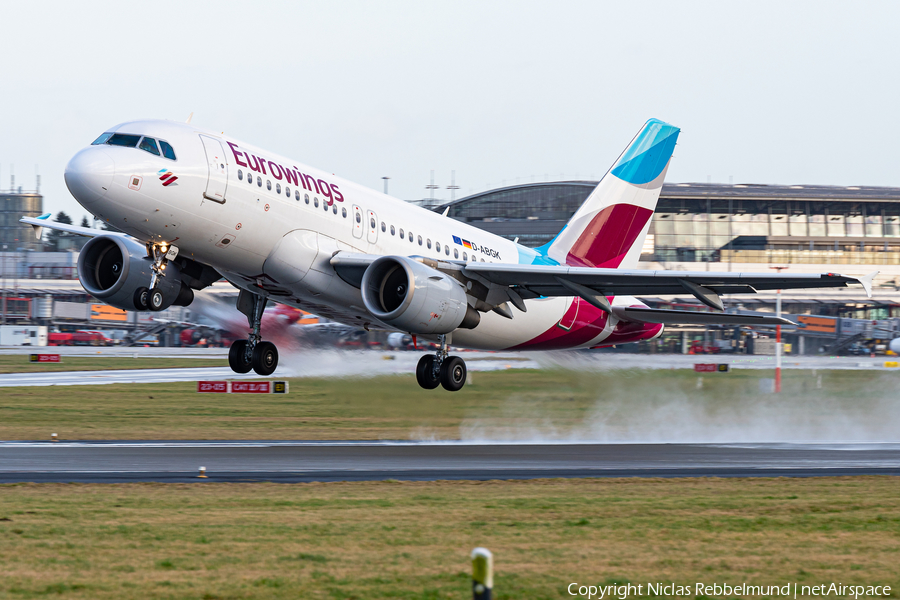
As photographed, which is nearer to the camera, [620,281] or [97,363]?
[620,281]

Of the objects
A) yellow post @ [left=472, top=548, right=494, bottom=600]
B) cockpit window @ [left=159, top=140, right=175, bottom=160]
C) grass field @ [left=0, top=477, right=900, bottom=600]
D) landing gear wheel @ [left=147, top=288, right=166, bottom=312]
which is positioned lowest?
grass field @ [left=0, top=477, right=900, bottom=600]

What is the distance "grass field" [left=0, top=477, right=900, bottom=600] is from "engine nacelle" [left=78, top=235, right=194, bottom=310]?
7333 mm

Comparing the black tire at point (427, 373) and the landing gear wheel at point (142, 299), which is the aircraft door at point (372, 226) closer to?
the black tire at point (427, 373)

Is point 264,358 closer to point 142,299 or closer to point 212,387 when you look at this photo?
point 142,299

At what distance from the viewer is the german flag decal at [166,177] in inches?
862

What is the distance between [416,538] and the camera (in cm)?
1489

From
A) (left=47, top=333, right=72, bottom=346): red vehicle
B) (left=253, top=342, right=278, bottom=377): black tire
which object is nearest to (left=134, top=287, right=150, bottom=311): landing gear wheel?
(left=253, top=342, right=278, bottom=377): black tire

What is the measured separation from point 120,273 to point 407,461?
9411mm

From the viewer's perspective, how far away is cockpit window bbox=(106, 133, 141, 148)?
2189 centimetres

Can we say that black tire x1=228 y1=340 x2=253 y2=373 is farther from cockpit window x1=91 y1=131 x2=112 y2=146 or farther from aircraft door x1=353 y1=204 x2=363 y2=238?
cockpit window x1=91 y1=131 x2=112 y2=146

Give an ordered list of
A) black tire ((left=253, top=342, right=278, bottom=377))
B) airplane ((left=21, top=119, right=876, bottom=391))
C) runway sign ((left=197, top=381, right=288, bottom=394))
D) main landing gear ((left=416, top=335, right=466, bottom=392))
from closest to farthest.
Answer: airplane ((left=21, top=119, right=876, bottom=391)), main landing gear ((left=416, top=335, right=466, bottom=392)), black tire ((left=253, top=342, right=278, bottom=377)), runway sign ((left=197, top=381, right=288, bottom=394))

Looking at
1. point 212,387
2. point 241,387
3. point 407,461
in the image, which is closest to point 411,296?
point 407,461

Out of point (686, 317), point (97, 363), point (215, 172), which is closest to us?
point (215, 172)

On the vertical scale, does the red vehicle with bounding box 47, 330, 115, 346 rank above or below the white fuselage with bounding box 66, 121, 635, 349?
below
